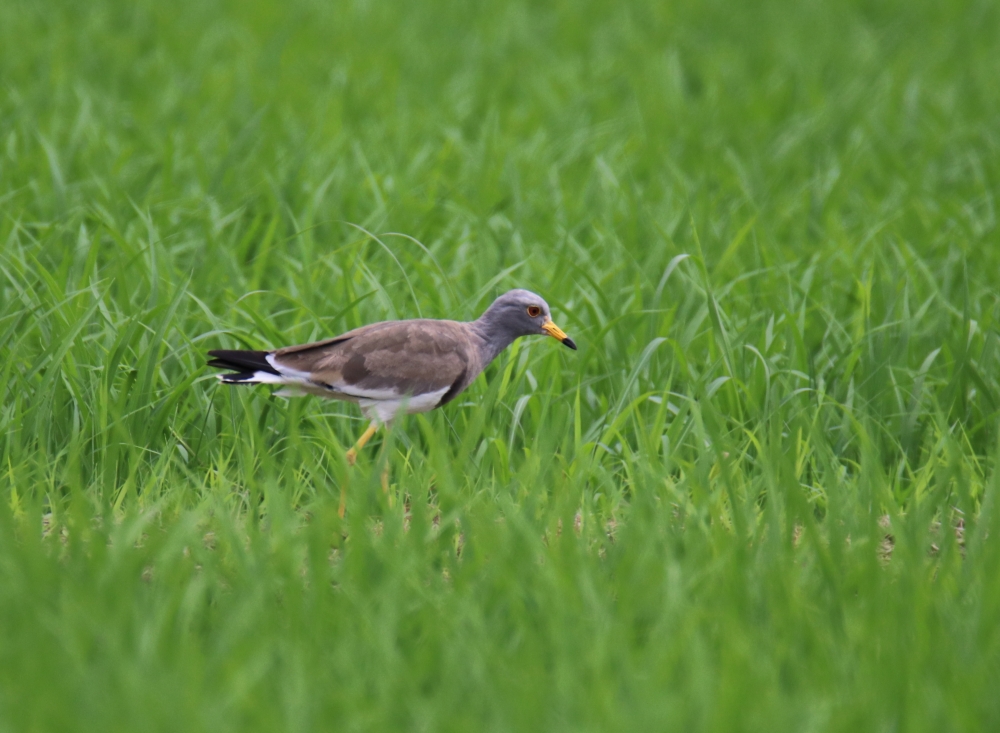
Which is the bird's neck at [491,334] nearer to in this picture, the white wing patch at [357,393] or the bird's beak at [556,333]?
the bird's beak at [556,333]

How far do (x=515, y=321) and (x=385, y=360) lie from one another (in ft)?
2.06

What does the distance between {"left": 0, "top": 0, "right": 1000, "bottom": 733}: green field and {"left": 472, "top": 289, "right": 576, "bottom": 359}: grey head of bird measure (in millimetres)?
315

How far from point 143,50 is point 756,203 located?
652 centimetres

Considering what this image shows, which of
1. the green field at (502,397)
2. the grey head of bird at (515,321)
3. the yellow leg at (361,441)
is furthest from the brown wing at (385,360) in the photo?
the green field at (502,397)

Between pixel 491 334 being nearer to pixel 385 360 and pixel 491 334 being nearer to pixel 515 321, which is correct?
pixel 515 321

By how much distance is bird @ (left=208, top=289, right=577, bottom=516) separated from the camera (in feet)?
15.3

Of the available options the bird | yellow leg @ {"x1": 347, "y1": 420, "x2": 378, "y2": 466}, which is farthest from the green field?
the bird

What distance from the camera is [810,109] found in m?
10.6

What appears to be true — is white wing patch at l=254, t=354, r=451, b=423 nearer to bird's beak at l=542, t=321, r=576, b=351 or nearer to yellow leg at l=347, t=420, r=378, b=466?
yellow leg at l=347, t=420, r=378, b=466

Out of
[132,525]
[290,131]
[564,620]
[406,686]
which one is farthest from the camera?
[290,131]

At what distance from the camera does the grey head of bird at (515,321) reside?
496 cm

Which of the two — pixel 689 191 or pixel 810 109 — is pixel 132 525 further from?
pixel 810 109

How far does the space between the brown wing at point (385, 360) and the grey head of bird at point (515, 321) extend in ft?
0.82

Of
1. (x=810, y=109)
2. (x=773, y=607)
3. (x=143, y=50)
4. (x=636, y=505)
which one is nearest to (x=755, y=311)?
(x=636, y=505)
